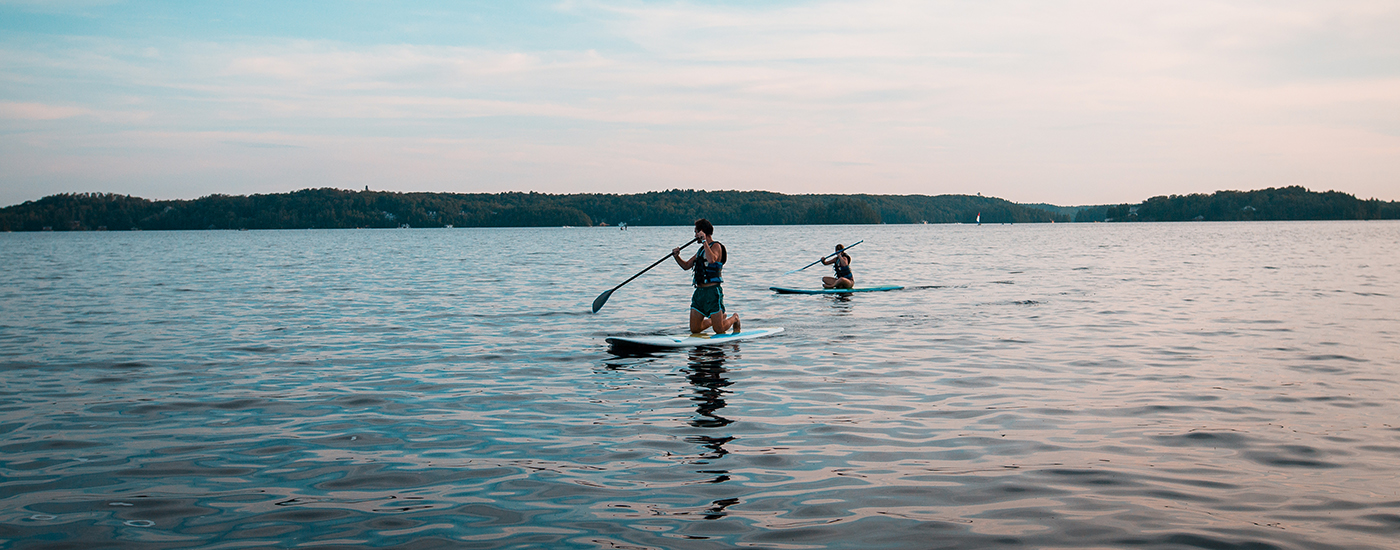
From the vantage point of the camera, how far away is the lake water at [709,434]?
19.0ft

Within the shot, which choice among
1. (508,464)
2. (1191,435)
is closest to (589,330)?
(508,464)

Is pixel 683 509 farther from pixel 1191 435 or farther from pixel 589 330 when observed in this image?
pixel 589 330

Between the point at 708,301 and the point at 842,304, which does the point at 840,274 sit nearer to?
the point at 842,304

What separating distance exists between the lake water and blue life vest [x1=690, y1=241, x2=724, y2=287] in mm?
1389

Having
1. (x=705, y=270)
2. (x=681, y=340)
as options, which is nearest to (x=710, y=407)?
(x=681, y=340)

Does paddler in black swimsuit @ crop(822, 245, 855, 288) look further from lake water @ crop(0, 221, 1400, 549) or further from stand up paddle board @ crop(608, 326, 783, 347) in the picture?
stand up paddle board @ crop(608, 326, 783, 347)

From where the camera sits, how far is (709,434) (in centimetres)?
830

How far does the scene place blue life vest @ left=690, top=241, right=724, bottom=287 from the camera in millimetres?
14305

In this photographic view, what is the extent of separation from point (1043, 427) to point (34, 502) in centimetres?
814

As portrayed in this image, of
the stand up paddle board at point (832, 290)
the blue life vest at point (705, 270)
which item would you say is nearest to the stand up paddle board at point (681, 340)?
the blue life vest at point (705, 270)

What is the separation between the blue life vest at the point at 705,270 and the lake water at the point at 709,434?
1389 mm

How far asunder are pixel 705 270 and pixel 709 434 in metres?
6.27

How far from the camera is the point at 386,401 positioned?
997 cm

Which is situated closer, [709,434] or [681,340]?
[709,434]
